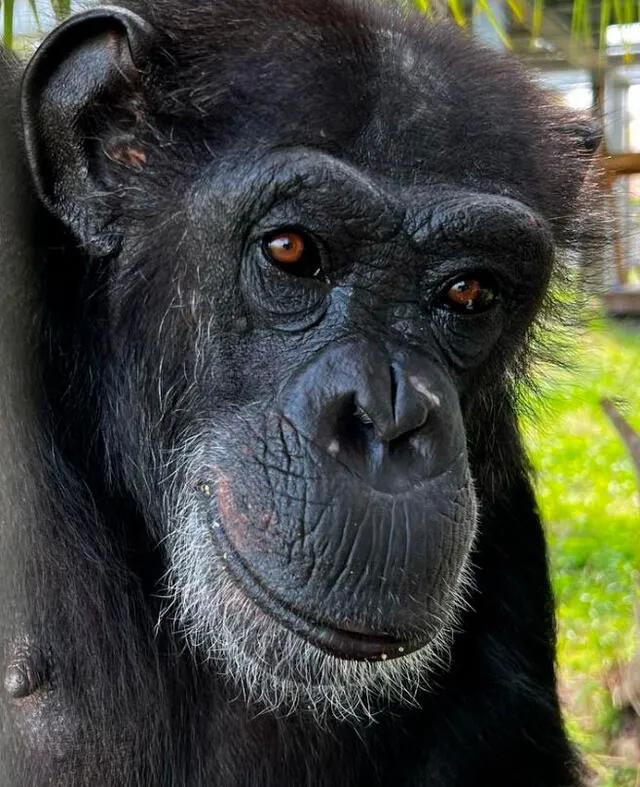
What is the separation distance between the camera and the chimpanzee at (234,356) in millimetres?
2633

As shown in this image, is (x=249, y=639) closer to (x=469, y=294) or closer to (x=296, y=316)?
(x=296, y=316)

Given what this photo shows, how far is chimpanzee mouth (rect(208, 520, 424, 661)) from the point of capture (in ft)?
8.64

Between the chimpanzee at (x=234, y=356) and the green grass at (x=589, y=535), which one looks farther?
the green grass at (x=589, y=535)

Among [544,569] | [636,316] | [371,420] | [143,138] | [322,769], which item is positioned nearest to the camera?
[371,420]

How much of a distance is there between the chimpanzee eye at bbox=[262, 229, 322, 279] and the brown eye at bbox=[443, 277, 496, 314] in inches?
14.3

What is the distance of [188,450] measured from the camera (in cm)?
293

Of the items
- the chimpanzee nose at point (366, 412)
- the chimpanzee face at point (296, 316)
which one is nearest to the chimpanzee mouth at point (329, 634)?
the chimpanzee face at point (296, 316)

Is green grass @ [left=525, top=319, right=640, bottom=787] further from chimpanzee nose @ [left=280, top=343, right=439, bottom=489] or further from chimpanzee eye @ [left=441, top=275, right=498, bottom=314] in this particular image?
chimpanzee nose @ [left=280, top=343, right=439, bottom=489]

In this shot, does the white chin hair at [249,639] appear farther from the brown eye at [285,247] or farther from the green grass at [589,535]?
the green grass at [589,535]

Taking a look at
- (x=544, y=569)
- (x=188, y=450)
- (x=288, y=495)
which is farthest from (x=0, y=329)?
(x=544, y=569)

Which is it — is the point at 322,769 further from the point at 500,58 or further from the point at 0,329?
the point at 500,58

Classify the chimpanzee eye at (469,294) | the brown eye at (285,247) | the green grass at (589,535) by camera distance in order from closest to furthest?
the brown eye at (285,247)
the chimpanzee eye at (469,294)
the green grass at (589,535)

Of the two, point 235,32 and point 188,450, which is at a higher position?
point 235,32

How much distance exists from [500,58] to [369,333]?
3.87 ft
